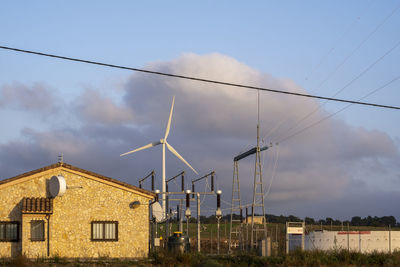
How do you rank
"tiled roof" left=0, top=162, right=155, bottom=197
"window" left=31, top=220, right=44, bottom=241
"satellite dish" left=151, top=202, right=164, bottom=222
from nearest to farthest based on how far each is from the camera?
"window" left=31, top=220, right=44, bottom=241, "tiled roof" left=0, top=162, right=155, bottom=197, "satellite dish" left=151, top=202, right=164, bottom=222

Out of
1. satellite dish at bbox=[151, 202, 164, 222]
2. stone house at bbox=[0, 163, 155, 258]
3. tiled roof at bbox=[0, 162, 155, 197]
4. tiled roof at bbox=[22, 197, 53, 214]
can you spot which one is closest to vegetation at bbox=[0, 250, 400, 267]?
stone house at bbox=[0, 163, 155, 258]

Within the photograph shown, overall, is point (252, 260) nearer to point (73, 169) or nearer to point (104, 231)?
point (104, 231)

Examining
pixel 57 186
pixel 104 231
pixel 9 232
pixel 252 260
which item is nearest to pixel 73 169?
pixel 57 186

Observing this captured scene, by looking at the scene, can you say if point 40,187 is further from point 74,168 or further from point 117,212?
point 117,212

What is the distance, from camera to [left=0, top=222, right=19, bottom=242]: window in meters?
33.5

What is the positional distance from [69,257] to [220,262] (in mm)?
9269

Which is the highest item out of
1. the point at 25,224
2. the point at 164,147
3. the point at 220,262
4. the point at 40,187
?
the point at 164,147

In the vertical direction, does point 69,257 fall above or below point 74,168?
below

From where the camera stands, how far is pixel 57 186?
33.5 meters

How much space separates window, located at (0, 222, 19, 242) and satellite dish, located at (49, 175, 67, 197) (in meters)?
2.91

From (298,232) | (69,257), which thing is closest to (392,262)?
(298,232)

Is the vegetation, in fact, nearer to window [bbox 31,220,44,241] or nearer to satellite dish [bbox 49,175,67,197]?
window [bbox 31,220,44,241]

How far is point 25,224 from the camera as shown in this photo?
3356cm

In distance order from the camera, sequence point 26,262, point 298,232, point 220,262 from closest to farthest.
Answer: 1. point 26,262
2. point 220,262
3. point 298,232
